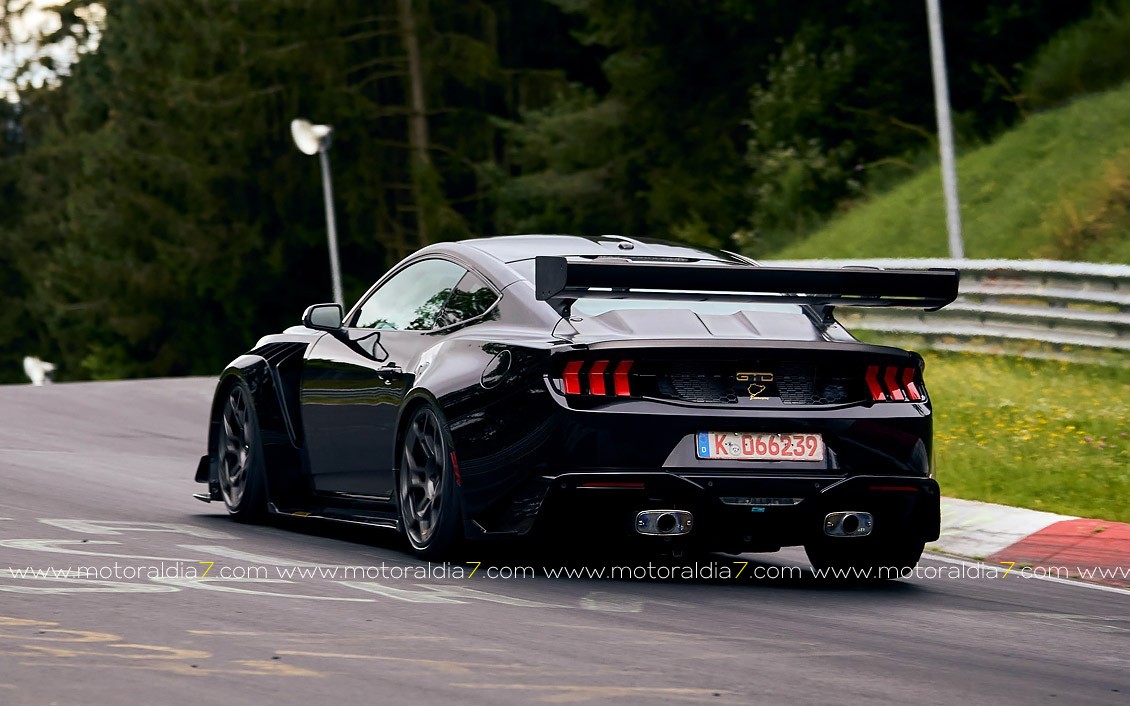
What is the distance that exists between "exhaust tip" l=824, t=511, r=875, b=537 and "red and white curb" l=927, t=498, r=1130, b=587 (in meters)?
1.56

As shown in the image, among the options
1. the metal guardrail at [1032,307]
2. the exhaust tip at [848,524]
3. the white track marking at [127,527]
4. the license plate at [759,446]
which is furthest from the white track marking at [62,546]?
the metal guardrail at [1032,307]

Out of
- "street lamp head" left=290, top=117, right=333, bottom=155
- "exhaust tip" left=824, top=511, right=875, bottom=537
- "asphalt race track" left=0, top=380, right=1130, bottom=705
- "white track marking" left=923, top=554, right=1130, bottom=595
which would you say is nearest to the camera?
"asphalt race track" left=0, top=380, right=1130, bottom=705

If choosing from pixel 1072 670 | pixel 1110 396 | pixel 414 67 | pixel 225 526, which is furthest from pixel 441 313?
pixel 414 67

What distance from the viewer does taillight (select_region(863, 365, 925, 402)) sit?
8.43 metres

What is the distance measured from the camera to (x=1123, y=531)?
1021 cm

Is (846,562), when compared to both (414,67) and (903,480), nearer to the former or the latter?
(903,480)

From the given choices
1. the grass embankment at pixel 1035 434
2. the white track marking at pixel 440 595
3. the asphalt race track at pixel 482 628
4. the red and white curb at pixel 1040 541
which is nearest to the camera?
the asphalt race track at pixel 482 628

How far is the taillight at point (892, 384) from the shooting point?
843 centimetres

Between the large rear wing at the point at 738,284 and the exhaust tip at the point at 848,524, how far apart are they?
0.89 metres

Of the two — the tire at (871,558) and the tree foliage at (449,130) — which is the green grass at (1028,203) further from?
the tire at (871,558)

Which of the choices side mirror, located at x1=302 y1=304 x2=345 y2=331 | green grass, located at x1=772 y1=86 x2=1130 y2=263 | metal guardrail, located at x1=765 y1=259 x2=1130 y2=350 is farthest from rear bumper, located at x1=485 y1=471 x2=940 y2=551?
green grass, located at x1=772 y1=86 x2=1130 y2=263

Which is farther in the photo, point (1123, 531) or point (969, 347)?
point (969, 347)

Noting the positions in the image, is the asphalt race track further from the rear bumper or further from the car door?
the car door

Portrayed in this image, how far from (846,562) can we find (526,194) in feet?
133
